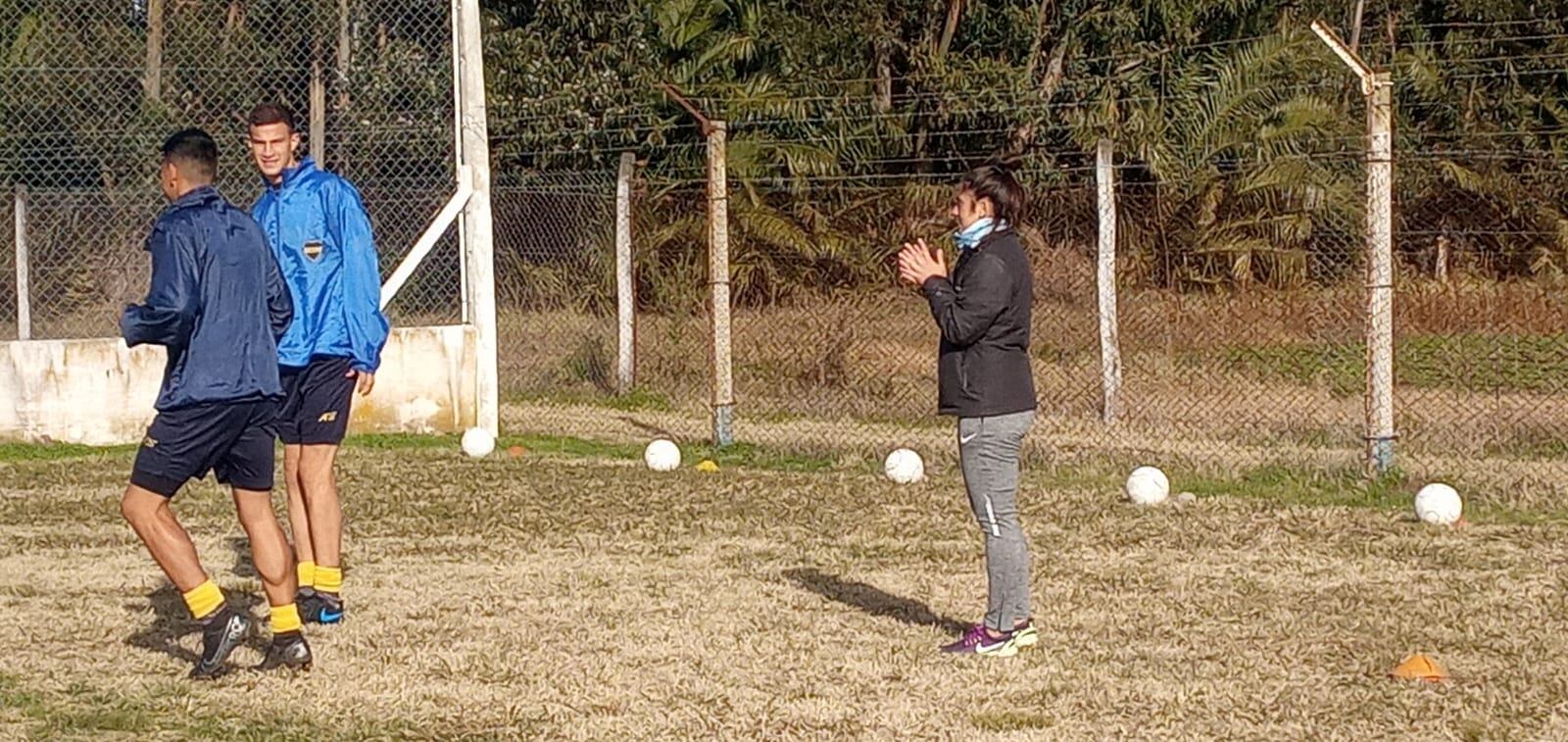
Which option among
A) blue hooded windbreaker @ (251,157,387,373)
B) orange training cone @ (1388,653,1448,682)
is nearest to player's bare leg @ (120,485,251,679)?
blue hooded windbreaker @ (251,157,387,373)

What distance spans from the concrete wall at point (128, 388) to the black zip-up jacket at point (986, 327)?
7.89 m

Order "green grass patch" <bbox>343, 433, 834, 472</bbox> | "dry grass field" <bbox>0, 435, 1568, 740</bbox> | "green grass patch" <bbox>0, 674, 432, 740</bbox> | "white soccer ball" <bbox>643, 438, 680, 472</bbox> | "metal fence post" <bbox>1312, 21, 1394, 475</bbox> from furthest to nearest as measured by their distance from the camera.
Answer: "green grass patch" <bbox>343, 433, 834, 472</bbox> < "white soccer ball" <bbox>643, 438, 680, 472</bbox> < "metal fence post" <bbox>1312, 21, 1394, 475</bbox> < "dry grass field" <bbox>0, 435, 1568, 740</bbox> < "green grass patch" <bbox>0, 674, 432, 740</bbox>

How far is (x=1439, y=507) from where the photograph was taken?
10.0 metres

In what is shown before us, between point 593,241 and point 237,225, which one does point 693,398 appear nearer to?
point 593,241

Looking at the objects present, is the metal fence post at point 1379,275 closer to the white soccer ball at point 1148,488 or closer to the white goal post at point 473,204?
the white soccer ball at point 1148,488

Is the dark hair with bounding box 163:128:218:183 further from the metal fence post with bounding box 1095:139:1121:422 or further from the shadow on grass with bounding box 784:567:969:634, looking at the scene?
the metal fence post with bounding box 1095:139:1121:422

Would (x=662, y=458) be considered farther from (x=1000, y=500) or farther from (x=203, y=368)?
(x=203, y=368)

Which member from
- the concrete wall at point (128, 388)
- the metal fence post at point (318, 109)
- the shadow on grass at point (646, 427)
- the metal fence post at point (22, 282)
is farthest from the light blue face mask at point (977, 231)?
the metal fence post at point (22, 282)

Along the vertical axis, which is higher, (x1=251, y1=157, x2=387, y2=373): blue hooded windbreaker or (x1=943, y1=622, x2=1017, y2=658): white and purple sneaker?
(x1=251, y1=157, x2=387, y2=373): blue hooded windbreaker

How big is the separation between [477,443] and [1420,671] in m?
7.82

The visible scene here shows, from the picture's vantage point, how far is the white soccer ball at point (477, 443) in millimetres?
13406

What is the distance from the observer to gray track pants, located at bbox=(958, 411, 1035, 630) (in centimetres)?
702

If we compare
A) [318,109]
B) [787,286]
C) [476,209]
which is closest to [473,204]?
[476,209]

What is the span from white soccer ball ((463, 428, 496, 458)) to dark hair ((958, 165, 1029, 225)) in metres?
6.96
